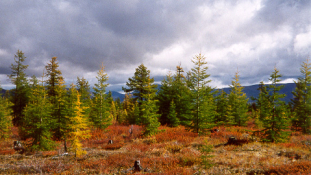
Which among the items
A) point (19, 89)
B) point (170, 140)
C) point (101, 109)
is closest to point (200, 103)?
point (170, 140)

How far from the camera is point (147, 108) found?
15742 mm

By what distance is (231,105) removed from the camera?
24.2 m

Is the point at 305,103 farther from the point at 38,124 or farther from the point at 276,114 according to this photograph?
the point at 38,124

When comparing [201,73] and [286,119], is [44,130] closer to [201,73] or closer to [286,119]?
[201,73]

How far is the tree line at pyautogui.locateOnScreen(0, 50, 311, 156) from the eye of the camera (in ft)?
42.3

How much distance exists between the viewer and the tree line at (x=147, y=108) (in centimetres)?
1288

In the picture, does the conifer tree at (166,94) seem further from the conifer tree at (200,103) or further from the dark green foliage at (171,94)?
the conifer tree at (200,103)

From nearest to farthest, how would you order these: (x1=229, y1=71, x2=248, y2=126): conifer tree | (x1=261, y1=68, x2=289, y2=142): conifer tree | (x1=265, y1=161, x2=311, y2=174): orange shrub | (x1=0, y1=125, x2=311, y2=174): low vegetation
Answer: (x1=265, y1=161, x2=311, y2=174): orange shrub < (x1=0, y1=125, x2=311, y2=174): low vegetation < (x1=261, y1=68, x2=289, y2=142): conifer tree < (x1=229, y1=71, x2=248, y2=126): conifer tree

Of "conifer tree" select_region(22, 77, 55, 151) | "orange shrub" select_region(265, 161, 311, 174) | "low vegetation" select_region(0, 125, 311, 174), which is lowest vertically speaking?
"low vegetation" select_region(0, 125, 311, 174)

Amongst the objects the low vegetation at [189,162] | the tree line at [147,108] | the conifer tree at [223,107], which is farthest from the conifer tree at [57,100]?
the conifer tree at [223,107]

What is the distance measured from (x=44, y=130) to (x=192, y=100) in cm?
1453

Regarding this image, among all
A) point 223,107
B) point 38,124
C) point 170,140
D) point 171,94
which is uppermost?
point 171,94

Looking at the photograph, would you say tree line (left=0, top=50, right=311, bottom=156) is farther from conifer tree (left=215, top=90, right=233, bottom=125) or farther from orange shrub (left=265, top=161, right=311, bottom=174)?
orange shrub (left=265, top=161, right=311, bottom=174)

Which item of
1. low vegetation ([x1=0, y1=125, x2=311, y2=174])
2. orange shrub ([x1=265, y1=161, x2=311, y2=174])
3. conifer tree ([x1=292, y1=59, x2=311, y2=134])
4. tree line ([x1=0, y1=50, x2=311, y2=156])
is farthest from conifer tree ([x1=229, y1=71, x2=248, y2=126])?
orange shrub ([x1=265, y1=161, x2=311, y2=174])
